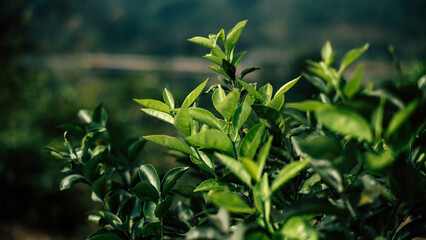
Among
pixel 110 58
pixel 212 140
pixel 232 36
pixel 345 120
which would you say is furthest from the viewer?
pixel 110 58

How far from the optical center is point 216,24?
1752cm

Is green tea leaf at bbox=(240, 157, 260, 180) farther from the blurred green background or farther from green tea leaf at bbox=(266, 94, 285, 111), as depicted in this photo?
the blurred green background

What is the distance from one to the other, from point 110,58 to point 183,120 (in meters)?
21.3

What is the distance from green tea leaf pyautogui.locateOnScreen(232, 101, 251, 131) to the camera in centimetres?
49

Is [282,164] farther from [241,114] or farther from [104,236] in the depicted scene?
[104,236]

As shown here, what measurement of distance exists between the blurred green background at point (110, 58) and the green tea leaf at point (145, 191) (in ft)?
0.95

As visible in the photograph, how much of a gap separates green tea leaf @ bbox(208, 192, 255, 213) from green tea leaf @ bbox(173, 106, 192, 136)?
0.48 feet

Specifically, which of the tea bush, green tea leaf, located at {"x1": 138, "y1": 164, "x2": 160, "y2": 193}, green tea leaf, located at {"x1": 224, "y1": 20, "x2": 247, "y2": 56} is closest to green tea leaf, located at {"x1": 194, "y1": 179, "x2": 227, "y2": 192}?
the tea bush

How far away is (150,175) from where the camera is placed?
60 cm

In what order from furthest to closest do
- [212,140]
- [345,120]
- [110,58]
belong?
[110,58] < [212,140] < [345,120]

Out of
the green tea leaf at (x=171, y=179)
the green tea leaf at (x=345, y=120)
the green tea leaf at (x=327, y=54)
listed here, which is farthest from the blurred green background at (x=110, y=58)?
the green tea leaf at (x=345, y=120)

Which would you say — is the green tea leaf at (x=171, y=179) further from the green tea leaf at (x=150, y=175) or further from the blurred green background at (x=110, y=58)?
the blurred green background at (x=110, y=58)

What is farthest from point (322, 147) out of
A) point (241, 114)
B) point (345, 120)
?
point (241, 114)

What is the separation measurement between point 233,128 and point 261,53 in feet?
52.4
